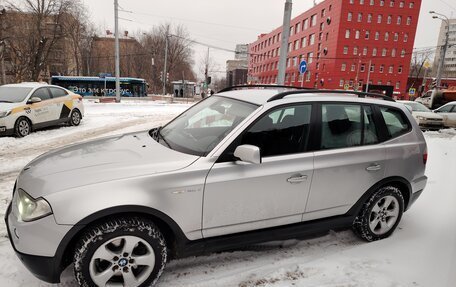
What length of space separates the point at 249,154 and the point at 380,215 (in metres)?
2.07

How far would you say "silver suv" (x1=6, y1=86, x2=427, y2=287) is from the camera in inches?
91.4

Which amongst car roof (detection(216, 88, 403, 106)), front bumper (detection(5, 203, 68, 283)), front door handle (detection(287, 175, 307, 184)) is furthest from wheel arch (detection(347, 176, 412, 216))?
front bumper (detection(5, 203, 68, 283))

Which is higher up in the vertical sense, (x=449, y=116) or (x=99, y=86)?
(x=449, y=116)

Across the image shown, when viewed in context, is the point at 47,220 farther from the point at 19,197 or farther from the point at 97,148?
the point at 97,148

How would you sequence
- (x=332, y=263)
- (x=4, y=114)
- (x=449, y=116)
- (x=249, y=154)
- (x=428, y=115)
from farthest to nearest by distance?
(x=449, y=116)
(x=428, y=115)
(x=4, y=114)
(x=332, y=263)
(x=249, y=154)

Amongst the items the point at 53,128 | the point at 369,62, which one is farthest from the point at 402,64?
the point at 53,128

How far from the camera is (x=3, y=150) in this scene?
754 centimetres

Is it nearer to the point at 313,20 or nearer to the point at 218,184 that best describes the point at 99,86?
the point at 218,184

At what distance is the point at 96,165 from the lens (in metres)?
2.59

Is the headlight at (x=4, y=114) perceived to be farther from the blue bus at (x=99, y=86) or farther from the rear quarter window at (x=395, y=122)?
the blue bus at (x=99, y=86)

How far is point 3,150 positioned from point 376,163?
8184 millimetres

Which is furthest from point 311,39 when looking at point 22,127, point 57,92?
point 22,127

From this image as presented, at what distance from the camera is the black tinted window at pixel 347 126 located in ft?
10.7

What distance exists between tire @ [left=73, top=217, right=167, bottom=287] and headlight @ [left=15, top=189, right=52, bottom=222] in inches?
13.2
